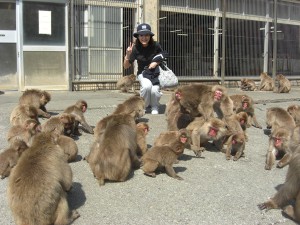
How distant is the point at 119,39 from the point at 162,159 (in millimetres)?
10264

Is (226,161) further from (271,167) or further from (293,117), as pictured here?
(293,117)

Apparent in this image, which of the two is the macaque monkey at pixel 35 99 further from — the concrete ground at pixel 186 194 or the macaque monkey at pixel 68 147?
the macaque monkey at pixel 68 147

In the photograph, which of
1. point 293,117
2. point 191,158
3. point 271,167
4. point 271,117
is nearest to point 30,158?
point 191,158

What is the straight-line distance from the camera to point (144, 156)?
254 inches

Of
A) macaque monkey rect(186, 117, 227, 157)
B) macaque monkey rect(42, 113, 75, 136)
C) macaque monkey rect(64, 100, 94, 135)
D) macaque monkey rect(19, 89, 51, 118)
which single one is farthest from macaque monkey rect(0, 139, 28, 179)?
macaque monkey rect(19, 89, 51, 118)

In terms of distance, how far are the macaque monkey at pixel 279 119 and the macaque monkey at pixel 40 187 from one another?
195 inches

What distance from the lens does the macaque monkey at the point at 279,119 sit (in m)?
8.42

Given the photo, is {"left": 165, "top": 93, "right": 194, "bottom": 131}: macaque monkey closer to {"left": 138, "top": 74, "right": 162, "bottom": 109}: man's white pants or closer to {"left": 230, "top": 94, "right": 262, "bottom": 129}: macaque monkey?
{"left": 230, "top": 94, "right": 262, "bottom": 129}: macaque monkey

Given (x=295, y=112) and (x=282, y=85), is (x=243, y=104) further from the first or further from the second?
(x=282, y=85)

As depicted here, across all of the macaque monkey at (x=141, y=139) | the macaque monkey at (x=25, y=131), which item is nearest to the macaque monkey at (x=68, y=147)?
the macaque monkey at (x=25, y=131)

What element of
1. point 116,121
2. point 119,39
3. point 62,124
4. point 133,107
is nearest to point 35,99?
point 62,124

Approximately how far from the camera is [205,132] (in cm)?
757

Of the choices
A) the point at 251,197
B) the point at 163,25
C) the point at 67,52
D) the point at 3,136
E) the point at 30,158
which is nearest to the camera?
the point at 30,158

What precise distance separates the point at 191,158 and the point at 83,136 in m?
2.26
